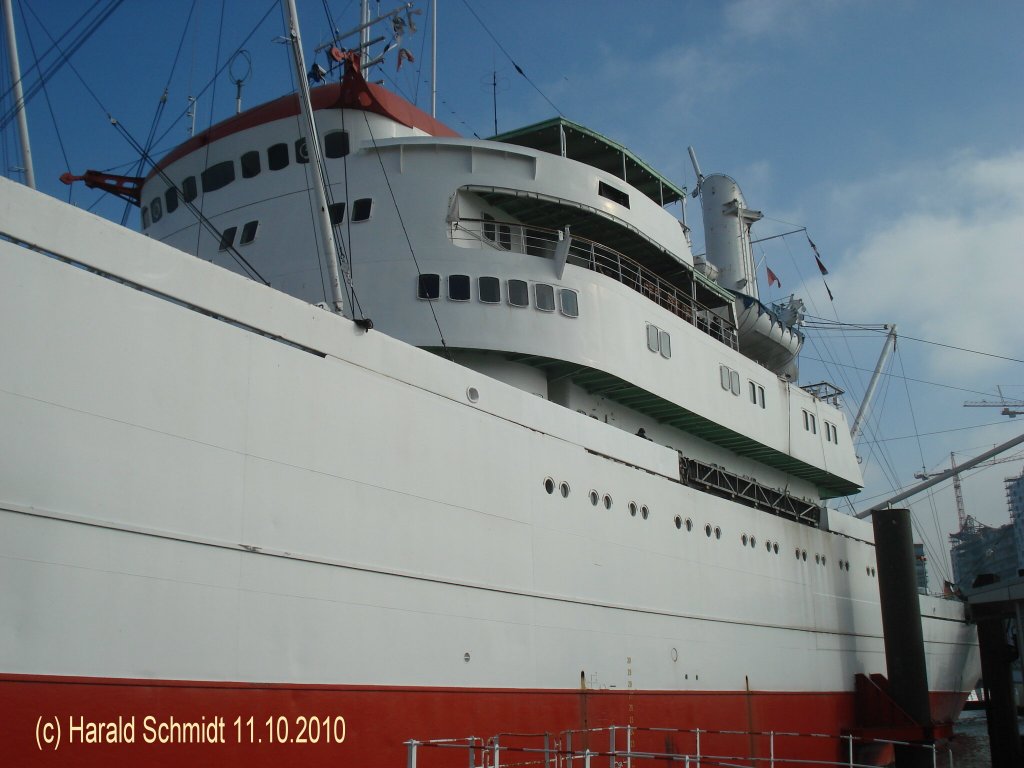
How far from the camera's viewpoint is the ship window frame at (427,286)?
1409cm

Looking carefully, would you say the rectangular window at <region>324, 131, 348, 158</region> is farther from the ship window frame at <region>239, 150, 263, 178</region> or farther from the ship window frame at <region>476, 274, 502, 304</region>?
the ship window frame at <region>476, 274, 502, 304</region>

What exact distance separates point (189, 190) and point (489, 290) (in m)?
5.65

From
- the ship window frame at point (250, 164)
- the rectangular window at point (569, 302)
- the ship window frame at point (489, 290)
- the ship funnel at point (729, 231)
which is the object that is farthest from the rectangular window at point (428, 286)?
the ship funnel at point (729, 231)

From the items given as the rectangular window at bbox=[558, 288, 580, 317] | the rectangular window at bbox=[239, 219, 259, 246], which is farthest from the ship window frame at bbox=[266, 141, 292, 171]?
the rectangular window at bbox=[558, 288, 580, 317]

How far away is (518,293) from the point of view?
14.5 m

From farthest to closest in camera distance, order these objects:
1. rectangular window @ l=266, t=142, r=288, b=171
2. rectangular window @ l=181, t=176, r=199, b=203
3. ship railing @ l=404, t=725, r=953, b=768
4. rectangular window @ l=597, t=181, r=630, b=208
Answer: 1. rectangular window @ l=597, t=181, r=630, b=208
2. rectangular window @ l=181, t=176, r=199, b=203
3. rectangular window @ l=266, t=142, r=288, b=171
4. ship railing @ l=404, t=725, r=953, b=768

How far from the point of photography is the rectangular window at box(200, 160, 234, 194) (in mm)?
15859

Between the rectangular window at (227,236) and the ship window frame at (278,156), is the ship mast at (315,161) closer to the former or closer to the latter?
the ship window frame at (278,156)

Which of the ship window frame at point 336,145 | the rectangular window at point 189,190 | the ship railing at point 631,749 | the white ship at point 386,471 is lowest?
the ship railing at point 631,749

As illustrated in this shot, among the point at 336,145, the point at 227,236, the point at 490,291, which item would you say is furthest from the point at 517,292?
the point at 227,236

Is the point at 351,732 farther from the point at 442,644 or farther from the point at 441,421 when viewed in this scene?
the point at 441,421

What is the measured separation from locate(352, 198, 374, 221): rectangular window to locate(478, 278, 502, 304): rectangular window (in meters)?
2.12

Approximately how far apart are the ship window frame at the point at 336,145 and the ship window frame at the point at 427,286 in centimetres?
266

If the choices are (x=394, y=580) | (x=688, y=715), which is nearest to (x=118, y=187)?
(x=394, y=580)
